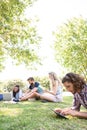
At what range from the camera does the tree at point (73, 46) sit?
125 feet

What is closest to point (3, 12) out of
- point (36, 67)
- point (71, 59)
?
point (36, 67)

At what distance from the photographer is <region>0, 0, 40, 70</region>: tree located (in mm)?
22250

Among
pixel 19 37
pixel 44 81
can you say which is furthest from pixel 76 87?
pixel 44 81

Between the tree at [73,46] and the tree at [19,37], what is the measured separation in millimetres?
13836

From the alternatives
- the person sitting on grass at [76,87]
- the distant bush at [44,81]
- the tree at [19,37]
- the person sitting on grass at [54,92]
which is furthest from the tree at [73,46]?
the person sitting on grass at [76,87]

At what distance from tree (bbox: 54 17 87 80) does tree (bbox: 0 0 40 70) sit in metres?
13.8

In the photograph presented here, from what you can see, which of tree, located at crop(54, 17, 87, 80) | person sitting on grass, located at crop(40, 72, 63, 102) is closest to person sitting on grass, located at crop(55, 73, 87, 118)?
person sitting on grass, located at crop(40, 72, 63, 102)

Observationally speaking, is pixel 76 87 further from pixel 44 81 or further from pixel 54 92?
pixel 44 81

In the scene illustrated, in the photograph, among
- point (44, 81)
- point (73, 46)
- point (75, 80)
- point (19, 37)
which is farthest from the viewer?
point (44, 81)

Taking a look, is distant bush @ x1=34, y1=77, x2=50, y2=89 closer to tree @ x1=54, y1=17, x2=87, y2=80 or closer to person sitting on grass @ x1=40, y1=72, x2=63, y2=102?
tree @ x1=54, y1=17, x2=87, y2=80

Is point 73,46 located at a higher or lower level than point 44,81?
higher

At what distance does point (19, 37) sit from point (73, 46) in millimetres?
15569

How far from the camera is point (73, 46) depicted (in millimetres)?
38281

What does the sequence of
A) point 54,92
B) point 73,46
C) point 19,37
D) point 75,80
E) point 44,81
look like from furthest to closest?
point 44,81 < point 73,46 < point 19,37 < point 54,92 < point 75,80
